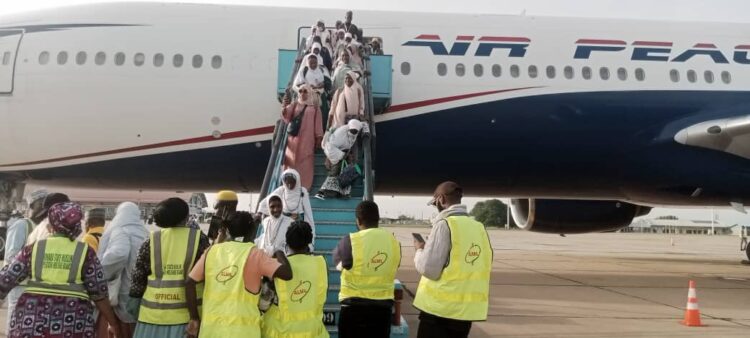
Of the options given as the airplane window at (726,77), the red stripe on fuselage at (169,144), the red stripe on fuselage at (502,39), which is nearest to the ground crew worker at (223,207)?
the red stripe on fuselage at (169,144)

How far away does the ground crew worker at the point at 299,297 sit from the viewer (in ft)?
10.1

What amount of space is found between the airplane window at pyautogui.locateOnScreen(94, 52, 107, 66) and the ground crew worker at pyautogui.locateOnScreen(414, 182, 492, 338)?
667 centimetres

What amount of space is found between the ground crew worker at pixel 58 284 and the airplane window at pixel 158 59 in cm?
582

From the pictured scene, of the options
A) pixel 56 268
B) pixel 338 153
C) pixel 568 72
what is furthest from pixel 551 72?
pixel 56 268

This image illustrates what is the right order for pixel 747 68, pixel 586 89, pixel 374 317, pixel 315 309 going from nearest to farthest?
1. pixel 315 309
2. pixel 374 317
3. pixel 586 89
4. pixel 747 68

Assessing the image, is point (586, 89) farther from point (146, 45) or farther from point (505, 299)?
point (146, 45)

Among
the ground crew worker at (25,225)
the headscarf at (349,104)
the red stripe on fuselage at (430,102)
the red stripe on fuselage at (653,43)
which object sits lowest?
the ground crew worker at (25,225)

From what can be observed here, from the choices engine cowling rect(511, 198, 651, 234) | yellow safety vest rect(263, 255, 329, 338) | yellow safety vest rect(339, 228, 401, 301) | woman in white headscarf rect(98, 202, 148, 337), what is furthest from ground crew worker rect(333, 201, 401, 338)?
engine cowling rect(511, 198, 651, 234)

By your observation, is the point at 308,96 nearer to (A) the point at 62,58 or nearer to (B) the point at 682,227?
(A) the point at 62,58

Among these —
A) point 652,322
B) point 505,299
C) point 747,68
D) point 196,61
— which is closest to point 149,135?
point 196,61

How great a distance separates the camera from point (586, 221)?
40.2 ft

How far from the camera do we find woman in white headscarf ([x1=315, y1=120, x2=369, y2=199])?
6.40 m

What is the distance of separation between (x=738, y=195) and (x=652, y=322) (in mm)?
4989

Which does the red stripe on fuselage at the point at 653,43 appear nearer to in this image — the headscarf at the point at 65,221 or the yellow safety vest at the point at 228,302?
the yellow safety vest at the point at 228,302
